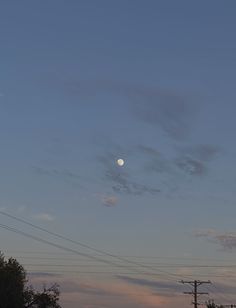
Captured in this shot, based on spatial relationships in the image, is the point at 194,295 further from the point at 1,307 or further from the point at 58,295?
the point at 1,307

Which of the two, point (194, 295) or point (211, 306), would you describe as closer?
point (194, 295)

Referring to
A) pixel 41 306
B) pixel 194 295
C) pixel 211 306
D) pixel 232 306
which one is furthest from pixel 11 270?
pixel 211 306

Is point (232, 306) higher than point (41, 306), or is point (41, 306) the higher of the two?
point (232, 306)

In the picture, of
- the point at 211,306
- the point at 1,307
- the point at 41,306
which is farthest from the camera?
the point at 211,306

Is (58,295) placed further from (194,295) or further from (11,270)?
(194,295)

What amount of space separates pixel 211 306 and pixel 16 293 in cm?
9087

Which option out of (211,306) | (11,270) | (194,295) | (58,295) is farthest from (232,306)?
(11,270)

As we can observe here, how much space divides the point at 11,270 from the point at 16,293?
11.9 feet

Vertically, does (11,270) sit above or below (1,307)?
above

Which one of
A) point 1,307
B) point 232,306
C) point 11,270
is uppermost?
point 232,306

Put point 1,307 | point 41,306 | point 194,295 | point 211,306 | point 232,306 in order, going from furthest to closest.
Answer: point 211,306 < point 232,306 < point 194,295 < point 41,306 < point 1,307

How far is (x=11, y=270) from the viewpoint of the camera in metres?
93.2

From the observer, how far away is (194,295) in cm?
11850

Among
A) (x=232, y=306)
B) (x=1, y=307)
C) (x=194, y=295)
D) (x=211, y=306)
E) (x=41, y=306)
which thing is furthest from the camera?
(x=211, y=306)
